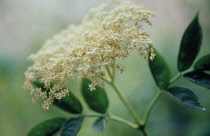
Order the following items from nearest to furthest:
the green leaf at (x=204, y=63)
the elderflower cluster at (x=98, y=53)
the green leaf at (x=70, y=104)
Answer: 1. the elderflower cluster at (x=98, y=53)
2. the green leaf at (x=204, y=63)
3. the green leaf at (x=70, y=104)

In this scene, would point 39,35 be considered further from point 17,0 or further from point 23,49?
point 17,0

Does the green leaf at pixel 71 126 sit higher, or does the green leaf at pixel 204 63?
the green leaf at pixel 71 126

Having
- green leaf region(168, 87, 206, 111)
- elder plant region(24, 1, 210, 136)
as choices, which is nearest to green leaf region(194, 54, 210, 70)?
elder plant region(24, 1, 210, 136)

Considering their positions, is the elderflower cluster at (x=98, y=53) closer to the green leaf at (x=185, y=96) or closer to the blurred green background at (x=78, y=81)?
the green leaf at (x=185, y=96)

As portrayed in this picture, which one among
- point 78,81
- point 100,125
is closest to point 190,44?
point 100,125

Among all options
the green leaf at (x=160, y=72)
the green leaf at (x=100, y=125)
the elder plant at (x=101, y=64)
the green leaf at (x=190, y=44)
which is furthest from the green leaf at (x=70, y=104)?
the green leaf at (x=190, y=44)

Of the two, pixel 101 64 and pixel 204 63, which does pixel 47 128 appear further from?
pixel 204 63

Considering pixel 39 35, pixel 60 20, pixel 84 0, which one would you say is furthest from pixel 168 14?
Answer: pixel 39 35

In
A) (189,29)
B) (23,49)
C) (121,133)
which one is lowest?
(121,133)
